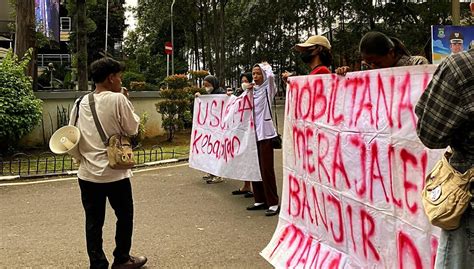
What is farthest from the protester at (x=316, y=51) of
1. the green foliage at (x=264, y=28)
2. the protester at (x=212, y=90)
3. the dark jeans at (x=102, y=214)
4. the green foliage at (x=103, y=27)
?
the green foliage at (x=103, y=27)

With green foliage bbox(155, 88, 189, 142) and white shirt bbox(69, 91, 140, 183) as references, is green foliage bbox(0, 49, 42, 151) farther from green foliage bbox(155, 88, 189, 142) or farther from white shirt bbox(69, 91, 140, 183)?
white shirt bbox(69, 91, 140, 183)

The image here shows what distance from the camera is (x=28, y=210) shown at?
6.53m

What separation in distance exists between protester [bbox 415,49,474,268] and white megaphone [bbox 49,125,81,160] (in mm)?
2904

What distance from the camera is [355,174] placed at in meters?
3.35

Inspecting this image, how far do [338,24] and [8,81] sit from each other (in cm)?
2747

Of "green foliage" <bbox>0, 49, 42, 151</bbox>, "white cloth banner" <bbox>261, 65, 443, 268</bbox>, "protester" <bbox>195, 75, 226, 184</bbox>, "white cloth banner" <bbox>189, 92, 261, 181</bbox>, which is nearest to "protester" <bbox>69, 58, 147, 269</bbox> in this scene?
"white cloth banner" <bbox>261, 65, 443, 268</bbox>

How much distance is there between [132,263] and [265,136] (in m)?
2.52

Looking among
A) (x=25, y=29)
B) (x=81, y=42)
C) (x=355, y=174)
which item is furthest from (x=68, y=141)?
(x=81, y=42)

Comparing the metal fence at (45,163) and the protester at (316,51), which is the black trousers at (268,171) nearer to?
the protester at (316,51)

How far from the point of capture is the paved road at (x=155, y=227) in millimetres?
4652

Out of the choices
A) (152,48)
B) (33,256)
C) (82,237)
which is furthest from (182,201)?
(152,48)

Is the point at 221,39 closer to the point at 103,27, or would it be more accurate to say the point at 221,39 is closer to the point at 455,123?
the point at 103,27

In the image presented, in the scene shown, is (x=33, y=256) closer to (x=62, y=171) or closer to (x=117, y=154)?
(x=117, y=154)

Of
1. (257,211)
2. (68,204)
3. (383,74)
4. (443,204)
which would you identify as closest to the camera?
(443,204)
